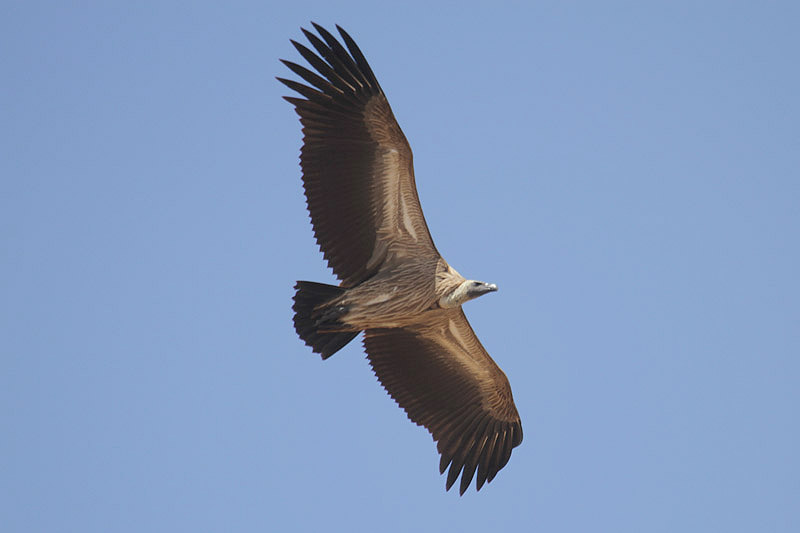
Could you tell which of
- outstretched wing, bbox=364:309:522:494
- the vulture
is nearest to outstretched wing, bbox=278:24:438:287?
the vulture

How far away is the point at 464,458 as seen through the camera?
1245 cm

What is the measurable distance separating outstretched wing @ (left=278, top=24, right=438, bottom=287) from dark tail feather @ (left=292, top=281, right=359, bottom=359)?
0.33 metres

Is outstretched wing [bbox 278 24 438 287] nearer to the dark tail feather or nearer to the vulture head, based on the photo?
the dark tail feather

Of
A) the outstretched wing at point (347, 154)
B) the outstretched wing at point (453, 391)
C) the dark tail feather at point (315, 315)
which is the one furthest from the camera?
the outstretched wing at point (453, 391)

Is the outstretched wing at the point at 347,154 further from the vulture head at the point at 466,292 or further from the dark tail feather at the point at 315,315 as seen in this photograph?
the vulture head at the point at 466,292

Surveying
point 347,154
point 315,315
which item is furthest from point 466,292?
point 347,154

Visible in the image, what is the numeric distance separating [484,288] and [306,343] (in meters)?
1.87

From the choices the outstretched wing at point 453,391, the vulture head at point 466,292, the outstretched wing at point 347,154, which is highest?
the outstretched wing at point 347,154

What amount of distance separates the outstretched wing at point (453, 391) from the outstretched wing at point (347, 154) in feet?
4.08

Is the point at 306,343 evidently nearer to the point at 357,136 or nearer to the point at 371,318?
the point at 371,318

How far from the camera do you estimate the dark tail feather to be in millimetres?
11352

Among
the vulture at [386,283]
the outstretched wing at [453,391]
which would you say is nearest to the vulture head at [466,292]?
the vulture at [386,283]

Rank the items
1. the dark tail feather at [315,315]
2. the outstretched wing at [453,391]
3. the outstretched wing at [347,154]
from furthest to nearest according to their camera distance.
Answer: the outstretched wing at [453,391]
the dark tail feather at [315,315]
the outstretched wing at [347,154]

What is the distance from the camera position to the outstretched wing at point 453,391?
12.4 metres
